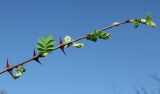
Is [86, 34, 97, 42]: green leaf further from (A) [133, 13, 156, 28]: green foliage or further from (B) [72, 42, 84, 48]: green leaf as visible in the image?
(A) [133, 13, 156, 28]: green foliage

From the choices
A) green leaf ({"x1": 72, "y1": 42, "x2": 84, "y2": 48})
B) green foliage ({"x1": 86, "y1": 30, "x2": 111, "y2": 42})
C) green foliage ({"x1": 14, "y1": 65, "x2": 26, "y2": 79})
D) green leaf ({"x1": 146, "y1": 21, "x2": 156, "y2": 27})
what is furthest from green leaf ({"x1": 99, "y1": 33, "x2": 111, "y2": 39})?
green foliage ({"x1": 14, "y1": 65, "x2": 26, "y2": 79})

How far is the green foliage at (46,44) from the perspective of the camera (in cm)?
163

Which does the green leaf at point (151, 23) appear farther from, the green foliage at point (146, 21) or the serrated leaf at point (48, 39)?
the serrated leaf at point (48, 39)

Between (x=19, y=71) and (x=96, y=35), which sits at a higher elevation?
(x=96, y=35)

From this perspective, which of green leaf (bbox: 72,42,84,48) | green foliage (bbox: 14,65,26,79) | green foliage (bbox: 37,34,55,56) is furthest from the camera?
green leaf (bbox: 72,42,84,48)

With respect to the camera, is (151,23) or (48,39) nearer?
(48,39)

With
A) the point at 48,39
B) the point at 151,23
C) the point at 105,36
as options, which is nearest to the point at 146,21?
the point at 151,23

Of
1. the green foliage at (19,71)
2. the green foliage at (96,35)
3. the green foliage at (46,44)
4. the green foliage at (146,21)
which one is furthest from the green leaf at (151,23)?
the green foliage at (19,71)

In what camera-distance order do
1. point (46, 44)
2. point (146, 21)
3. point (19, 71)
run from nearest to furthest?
point (46, 44) < point (19, 71) < point (146, 21)

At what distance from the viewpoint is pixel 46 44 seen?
1.63 metres

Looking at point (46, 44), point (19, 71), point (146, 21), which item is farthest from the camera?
point (146, 21)

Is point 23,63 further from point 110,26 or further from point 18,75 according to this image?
point 110,26

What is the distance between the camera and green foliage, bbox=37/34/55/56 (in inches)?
64.2

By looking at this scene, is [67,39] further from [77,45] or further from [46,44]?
[46,44]
